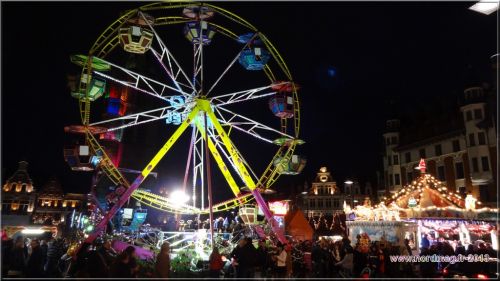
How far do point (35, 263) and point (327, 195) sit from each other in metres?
63.7

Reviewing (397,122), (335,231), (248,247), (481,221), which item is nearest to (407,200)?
(481,221)

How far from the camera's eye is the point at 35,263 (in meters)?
11.8

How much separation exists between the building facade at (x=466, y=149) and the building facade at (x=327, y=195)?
17.8 meters

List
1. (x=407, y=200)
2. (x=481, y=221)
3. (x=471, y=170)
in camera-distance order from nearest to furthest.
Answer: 1. (x=481, y=221)
2. (x=407, y=200)
3. (x=471, y=170)

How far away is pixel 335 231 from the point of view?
29.1m

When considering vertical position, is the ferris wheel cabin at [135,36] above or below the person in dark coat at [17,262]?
above

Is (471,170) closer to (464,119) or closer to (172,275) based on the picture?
(464,119)

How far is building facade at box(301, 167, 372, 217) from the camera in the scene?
7050 centimetres

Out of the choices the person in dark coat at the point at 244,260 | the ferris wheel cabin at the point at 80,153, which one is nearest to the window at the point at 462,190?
the person in dark coat at the point at 244,260

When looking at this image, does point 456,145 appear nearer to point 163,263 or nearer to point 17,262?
point 163,263

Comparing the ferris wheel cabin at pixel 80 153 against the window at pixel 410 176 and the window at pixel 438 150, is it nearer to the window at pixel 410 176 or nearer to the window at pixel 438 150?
the window at pixel 438 150

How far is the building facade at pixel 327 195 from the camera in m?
70.5

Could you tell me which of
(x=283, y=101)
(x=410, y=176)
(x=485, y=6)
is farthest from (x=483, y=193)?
(x=485, y=6)

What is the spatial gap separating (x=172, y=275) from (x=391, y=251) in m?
9.24
